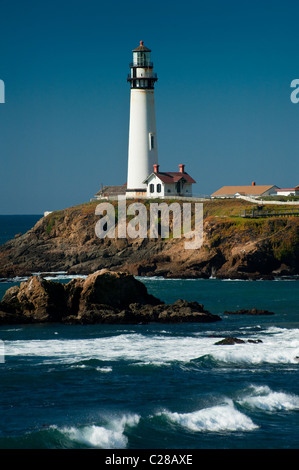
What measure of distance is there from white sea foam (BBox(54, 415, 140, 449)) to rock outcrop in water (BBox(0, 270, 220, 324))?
16.8 m

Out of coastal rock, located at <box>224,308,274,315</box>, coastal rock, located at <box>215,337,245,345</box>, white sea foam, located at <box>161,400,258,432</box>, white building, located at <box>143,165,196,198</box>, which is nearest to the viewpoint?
white sea foam, located at <box>161,400,258,432</box>

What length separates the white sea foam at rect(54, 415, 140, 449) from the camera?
20.7 metres

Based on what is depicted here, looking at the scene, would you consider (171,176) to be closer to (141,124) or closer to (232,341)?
(141,124)

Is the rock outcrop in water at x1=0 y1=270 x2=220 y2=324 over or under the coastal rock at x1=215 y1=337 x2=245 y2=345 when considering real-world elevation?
over

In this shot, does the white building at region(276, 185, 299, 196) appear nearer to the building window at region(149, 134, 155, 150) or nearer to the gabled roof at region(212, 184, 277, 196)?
the gabled roof at region(212, 184, 277, 196)

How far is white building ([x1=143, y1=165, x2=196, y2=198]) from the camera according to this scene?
75.8 metres

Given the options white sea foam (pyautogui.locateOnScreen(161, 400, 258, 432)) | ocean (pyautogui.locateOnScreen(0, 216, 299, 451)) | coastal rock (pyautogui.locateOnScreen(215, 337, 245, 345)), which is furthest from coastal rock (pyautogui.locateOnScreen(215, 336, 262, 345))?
white sea foam (pyautogui.locateOnScreen(161, 400, 258, 432))

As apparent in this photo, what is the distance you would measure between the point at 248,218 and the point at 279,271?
7542 mm

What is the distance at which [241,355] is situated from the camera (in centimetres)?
3000

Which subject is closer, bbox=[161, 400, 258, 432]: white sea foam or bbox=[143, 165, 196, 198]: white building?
bbox=[161, 400, 258, 432]: white sea foam

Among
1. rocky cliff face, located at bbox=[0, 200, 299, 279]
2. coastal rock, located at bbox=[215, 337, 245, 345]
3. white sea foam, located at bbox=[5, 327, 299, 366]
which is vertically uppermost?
rocky cliff face, located at bbox=[0, 200, 299, 279]

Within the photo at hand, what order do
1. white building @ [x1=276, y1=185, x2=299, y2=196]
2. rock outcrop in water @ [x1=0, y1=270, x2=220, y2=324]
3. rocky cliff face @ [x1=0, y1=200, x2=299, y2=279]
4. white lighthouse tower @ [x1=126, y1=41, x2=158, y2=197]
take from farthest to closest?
white building @ [x1=276, y1=185, x2=299, y2=196]
white lighthouse tower @ [x1=126, y1=41, x2=158, y2=197]
rocky cliff face @ [x1=0, y1=200, x2=299, y2=279]
rock outcrop in water @ [x1=0, y1=270, x2=220, y2=324]

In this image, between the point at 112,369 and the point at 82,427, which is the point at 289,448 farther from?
the point at 112,369
